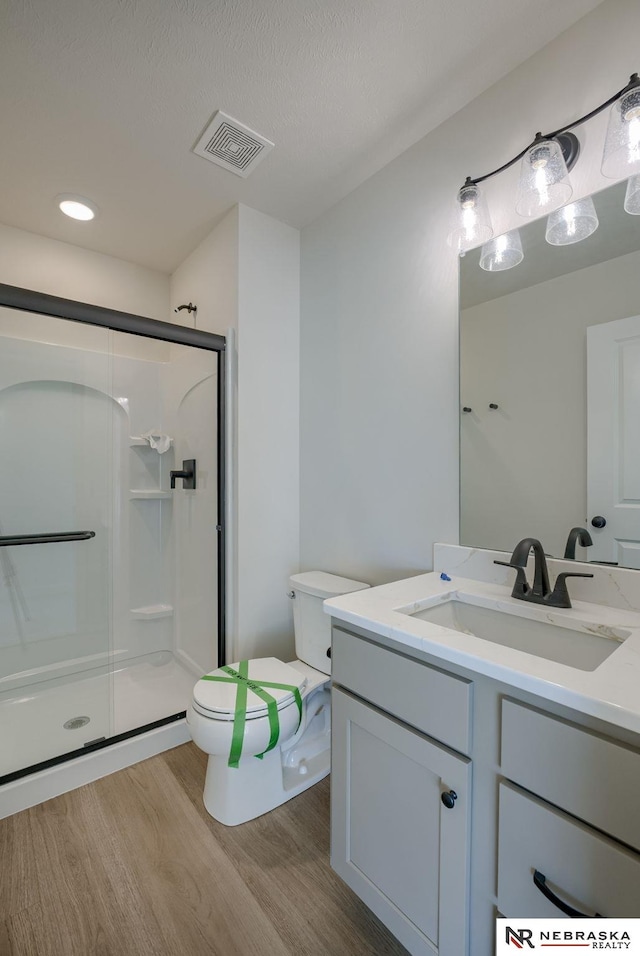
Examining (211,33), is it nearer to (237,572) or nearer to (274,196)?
(274,196)

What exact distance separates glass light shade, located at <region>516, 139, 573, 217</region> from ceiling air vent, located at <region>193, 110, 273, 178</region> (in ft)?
3.29

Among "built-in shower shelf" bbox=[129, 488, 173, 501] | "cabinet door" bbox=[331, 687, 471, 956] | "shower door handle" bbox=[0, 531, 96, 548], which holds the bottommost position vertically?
"cabinet door" bbox=[331, 687, 471, 956]

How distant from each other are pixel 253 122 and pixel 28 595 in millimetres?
2416

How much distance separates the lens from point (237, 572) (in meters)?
1.98

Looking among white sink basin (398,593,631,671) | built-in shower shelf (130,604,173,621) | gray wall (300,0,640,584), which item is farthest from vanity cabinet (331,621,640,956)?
built-in shower shelf (130,604,173,621)

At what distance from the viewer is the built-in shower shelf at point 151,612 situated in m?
2.43

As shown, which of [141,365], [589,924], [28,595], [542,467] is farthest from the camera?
[141,365]

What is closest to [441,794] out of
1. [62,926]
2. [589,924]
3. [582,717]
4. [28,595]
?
[589,924]

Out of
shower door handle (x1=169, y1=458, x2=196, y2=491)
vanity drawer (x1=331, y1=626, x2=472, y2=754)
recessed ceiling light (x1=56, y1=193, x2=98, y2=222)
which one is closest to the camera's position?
vanity drawer (x1=331, y1=626, x2=472, y2=754)

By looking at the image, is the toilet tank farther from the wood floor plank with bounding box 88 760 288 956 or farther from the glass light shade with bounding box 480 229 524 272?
the glass light shade with bounding box 480 229 524 272

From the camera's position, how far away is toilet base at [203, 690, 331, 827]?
1467 millimetres

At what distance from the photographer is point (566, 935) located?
675 millimetres

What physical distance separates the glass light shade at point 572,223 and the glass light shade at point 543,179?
0.03m

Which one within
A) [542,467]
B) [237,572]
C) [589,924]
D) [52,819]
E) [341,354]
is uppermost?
[341,354]
